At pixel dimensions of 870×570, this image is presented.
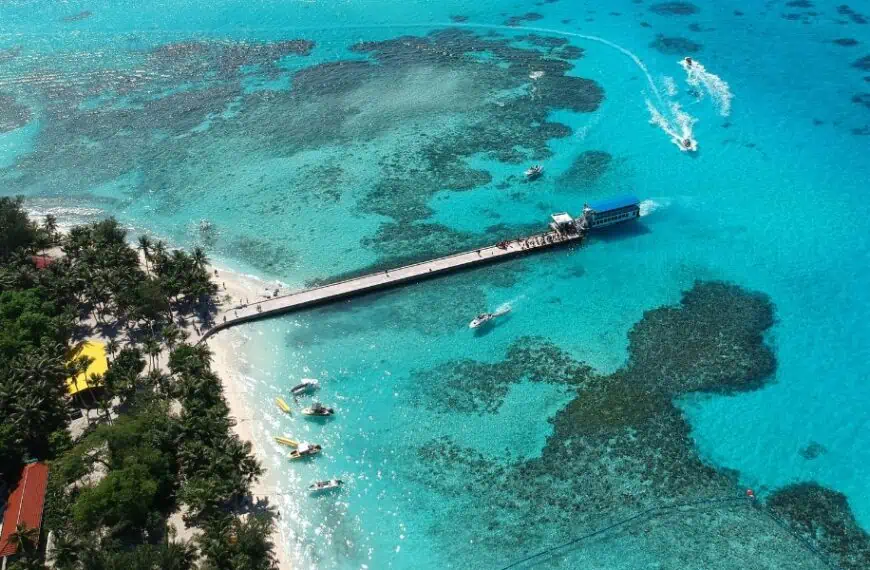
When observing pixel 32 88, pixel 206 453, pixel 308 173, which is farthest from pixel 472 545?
pixel 32 88

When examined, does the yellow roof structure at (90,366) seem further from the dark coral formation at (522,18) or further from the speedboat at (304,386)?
the dark coral formation at (522,18)

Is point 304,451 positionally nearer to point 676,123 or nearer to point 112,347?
point 112,347

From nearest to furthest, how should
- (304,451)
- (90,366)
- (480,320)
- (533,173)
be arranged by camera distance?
(304,451)
(90,366)
(480,320)
(533,173)

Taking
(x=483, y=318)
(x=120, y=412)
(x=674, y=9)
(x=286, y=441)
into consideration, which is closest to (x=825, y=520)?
(x=483, y=318)

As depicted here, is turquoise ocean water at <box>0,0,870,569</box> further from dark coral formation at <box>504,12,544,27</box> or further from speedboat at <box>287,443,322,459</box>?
dark coral formation at <box>504,12,544,27</box>

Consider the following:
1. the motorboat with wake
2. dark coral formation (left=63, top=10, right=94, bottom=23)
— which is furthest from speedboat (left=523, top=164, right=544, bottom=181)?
dark coral formation (left=63, top=10, right=94, bottom=23)

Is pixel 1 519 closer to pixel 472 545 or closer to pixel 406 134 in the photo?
pixel 472 545
